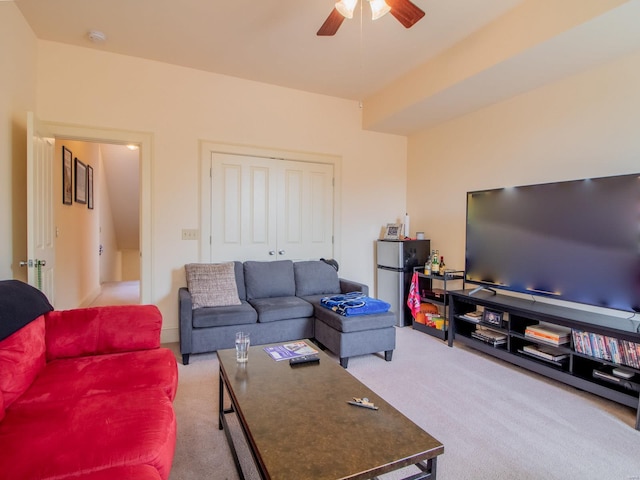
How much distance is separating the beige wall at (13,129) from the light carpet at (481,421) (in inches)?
63.6

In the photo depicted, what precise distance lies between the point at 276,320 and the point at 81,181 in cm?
347

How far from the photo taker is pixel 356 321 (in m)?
2.96

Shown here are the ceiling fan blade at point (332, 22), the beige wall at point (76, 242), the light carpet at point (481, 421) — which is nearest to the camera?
the light carpet at point (481, 421)

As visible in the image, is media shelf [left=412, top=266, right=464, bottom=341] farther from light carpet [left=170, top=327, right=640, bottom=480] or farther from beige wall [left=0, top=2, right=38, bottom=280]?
beige wall [left=0, top=2, right=38, bottom=280]

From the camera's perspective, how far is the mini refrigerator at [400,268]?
165 inches

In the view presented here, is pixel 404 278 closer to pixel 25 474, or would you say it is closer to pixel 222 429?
pixel 222 429

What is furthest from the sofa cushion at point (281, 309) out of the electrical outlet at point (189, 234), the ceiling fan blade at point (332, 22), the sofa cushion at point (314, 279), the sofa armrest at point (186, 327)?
the ceiling fan blade at point (332, 22)

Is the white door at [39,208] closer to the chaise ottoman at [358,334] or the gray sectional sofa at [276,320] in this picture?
the gray sectional sofa at [276,320]

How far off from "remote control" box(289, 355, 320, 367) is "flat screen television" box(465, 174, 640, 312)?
211cm

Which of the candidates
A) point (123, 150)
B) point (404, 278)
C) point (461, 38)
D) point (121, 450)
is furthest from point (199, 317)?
point (123, 150)

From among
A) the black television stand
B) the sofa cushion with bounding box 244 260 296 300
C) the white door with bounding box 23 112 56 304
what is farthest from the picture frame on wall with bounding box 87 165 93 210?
the black television stand

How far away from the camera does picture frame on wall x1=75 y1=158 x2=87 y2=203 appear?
14.3 ft

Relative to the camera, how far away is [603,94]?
2725 mm

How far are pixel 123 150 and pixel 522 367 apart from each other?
6.50 meters
